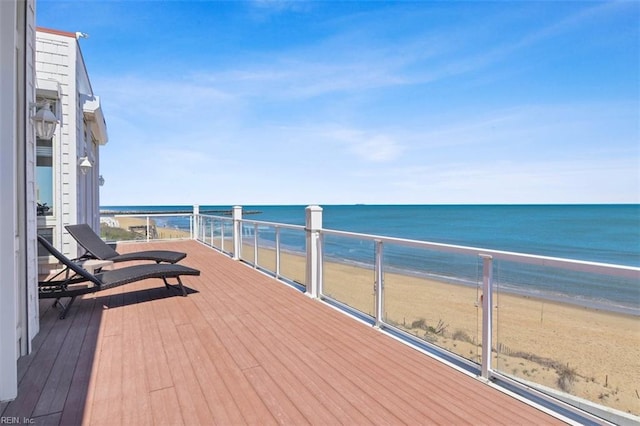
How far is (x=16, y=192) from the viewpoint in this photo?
239cm

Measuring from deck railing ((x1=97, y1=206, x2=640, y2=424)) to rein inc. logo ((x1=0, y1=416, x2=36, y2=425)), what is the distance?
2582 mm

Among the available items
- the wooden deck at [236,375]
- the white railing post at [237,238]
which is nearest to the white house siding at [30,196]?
the wooden deck at [236,375]

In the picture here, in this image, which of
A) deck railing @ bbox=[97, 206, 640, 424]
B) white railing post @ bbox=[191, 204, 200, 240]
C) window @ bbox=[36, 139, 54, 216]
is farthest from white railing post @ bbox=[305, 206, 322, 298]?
white railing post @ bbox=[191, 204, 200, 240]

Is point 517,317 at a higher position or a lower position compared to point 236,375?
higher

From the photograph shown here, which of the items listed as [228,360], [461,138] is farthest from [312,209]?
[461,138]

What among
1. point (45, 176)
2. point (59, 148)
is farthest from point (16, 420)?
point (59, 148)

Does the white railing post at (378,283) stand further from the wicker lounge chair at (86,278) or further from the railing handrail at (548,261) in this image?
the wicker lounge chair at (86,278)

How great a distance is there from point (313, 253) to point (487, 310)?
8.13 feet

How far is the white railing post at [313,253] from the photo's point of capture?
4.32 meters

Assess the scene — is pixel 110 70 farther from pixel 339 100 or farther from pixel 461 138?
pixel 461 138

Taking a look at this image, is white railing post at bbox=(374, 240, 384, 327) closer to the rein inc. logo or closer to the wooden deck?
the wooden deck

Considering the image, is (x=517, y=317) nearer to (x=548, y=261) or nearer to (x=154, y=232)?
(x=548, y=261)

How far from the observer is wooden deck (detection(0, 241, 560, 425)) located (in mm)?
1805

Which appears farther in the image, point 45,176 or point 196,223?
point 196,223
